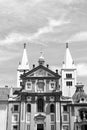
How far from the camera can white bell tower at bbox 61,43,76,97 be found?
84.5 meters

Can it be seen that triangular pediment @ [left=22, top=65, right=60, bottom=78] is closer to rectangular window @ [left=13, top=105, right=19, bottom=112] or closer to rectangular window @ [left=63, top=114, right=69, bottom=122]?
rectangular window @ [left=13, top=105, right=19, bottom=112]

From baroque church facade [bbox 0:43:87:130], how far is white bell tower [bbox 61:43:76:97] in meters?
21.0

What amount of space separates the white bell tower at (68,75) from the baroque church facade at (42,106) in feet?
68.9

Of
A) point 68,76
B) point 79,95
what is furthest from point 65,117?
point 68,76

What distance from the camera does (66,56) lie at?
89.9 meters

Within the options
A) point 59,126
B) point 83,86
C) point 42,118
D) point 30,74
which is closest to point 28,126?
point 42,118

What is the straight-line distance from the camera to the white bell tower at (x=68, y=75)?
277ft

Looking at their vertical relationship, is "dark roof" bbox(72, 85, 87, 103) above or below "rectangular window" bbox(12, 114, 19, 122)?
above

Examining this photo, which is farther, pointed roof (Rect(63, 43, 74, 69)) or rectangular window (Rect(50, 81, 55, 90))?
pointed roof (Rect(63, 43, 74, 69))

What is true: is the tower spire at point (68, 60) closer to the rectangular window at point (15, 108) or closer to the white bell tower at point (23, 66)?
the white bell tower at point (23, 66)

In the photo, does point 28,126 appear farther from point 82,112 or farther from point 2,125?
point 82,112

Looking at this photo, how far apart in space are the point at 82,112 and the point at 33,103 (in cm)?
1205

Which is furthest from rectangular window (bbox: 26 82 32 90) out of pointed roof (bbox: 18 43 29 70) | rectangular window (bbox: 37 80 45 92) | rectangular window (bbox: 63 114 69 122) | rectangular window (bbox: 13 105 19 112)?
pointed roof (bbox: 18 43 29 70)

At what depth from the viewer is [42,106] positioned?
5956 cm
